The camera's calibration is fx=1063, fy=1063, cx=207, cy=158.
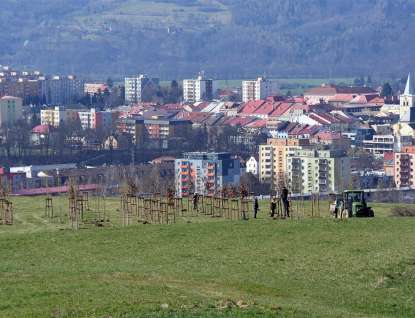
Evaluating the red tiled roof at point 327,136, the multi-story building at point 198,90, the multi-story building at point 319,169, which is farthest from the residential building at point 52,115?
the multi-story building at point 319,169

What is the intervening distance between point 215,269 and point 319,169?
54733 millimetres

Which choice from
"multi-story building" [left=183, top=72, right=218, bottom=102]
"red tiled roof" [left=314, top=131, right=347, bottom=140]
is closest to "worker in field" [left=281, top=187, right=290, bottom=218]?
"red tiled roof" [left=314, top=131, right=347, bottom=140]

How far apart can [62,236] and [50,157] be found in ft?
211

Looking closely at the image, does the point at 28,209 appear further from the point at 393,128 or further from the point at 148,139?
the point at 393,128

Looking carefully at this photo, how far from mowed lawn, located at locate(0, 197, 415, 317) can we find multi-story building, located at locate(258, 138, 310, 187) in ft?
181

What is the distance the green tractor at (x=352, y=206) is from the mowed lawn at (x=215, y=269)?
5.42 ft

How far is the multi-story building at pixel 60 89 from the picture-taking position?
144250 millimetres

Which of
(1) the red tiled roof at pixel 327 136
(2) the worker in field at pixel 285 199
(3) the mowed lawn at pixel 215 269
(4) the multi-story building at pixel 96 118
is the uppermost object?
(4) the multi-story building at pixel 96 118

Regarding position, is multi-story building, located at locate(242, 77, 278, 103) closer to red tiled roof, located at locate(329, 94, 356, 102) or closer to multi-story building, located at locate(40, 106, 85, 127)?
red tiled roof, located at locate(329, 94, 356, 102)

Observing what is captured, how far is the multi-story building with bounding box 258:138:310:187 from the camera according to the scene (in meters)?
78.6

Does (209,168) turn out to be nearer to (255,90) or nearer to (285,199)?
(285,199)

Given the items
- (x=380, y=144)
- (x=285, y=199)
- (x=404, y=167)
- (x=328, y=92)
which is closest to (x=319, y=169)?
(x=404, y=167)

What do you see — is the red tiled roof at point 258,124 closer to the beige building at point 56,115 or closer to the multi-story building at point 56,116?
the multi-story building at point 56,116

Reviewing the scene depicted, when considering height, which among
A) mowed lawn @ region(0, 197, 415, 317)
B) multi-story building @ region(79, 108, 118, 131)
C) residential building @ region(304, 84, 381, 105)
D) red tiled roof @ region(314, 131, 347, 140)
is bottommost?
mowed lawn @ region(0, 197, 415, 317)
